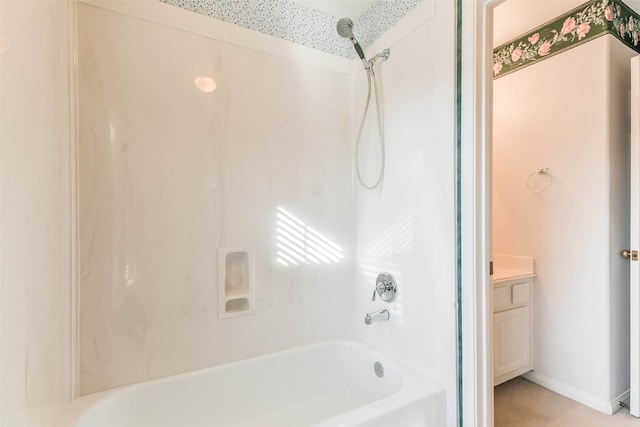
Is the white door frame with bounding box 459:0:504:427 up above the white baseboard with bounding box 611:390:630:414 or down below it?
above

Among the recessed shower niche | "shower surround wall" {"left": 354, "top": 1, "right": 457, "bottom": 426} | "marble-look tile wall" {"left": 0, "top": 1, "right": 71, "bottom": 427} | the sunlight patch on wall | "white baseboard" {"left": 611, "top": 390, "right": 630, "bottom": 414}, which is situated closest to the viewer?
"marble-look tile wall" {"left": 0, "top": 1, "right": 71, "bottom": 427}

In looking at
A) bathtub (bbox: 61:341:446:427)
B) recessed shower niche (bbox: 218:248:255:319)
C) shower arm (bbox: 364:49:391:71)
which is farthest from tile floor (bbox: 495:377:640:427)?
shower arm (bbox: 364:49:391:71)

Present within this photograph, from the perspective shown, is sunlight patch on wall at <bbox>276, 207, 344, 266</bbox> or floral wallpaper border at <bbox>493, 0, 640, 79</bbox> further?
floral wallpaper border at <bbox>493, 0, 640, 79</bbox>

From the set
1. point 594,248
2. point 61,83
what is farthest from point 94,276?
point 594,248

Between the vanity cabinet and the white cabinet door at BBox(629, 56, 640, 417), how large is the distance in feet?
1.78

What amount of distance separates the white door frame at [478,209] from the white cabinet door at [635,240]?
4.45 feet

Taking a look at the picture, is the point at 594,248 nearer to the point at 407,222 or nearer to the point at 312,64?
the point at 407,222

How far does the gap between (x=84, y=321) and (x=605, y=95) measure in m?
3.17

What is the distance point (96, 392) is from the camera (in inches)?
53.4

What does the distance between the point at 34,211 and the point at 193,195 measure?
29.9 inches

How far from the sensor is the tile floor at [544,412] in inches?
73.1

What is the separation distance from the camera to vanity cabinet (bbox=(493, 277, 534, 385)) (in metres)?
2.10

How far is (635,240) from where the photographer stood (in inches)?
74.9

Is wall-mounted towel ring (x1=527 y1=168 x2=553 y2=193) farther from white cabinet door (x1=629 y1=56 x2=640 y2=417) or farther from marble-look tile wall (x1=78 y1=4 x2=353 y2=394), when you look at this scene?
marble-look tile wall (x1=78 y1=4 x2=353 y2=394)
